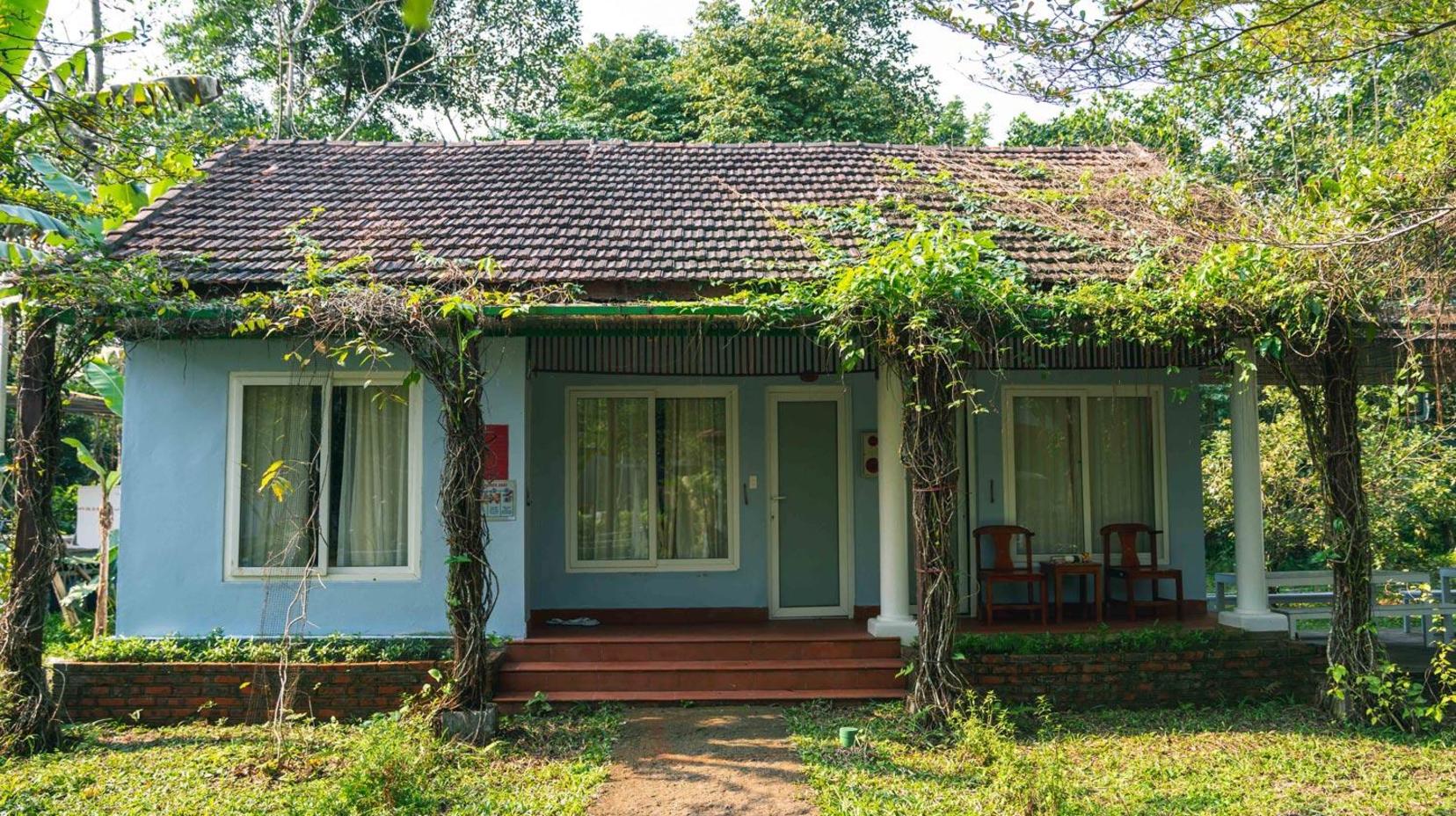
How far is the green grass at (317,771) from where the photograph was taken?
5684mm

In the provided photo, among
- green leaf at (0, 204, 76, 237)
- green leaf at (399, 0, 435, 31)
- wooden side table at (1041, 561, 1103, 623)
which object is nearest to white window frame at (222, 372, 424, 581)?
green leaf at (0, 204, 76, 237)

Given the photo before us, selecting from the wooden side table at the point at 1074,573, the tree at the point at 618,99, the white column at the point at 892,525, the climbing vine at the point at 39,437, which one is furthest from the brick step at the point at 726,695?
the tree at the point at 618,99

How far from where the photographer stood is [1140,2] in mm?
5793

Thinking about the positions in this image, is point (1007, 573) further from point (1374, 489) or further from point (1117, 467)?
point (1374, 489)

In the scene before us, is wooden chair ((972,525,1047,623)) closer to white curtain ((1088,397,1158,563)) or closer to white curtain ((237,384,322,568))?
white curtain ((1088,397,1158,563))

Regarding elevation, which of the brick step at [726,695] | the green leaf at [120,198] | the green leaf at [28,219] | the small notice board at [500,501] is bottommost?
the brick step at [726,695]

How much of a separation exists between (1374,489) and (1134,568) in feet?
22.6

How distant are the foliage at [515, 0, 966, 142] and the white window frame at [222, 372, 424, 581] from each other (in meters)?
11.8

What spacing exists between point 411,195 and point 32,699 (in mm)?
5345

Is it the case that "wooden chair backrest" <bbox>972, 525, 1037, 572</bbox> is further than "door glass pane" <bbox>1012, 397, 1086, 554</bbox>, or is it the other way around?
"door glass pane" <bbox>1012, 397, 1086, 554</bbox>

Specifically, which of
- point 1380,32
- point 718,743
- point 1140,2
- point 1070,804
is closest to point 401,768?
point 718,743

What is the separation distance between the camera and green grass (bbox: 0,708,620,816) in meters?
5.68

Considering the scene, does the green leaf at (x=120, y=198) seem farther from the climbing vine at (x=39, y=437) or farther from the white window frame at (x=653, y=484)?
the white window frame at (x=653, y=484)

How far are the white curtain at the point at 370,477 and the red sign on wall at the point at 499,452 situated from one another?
77cm
